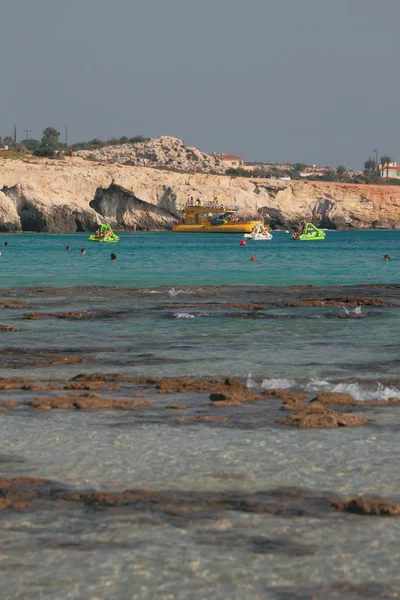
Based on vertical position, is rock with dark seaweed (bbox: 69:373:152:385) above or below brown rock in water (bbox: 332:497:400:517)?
below

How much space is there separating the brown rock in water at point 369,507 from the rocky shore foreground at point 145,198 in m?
126

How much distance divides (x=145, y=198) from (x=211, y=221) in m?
11.8

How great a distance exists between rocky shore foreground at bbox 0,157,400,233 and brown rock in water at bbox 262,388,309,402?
12051cm

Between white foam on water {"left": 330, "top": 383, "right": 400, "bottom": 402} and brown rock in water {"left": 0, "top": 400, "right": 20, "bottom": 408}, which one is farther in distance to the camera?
white foam on water {"left": 330, "top": 383, "right": 400, "bottom": 402}

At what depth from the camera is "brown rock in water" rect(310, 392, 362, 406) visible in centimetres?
1459

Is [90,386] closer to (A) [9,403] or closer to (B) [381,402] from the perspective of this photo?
(A) [9,403]

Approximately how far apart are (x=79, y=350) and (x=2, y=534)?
12.7 m

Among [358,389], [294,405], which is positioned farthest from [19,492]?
[358,389]

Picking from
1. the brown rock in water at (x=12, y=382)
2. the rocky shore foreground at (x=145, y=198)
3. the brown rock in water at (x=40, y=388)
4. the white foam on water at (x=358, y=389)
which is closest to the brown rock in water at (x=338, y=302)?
the white foam on water at (x=358, y=389)

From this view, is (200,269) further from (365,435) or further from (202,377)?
(365,435)

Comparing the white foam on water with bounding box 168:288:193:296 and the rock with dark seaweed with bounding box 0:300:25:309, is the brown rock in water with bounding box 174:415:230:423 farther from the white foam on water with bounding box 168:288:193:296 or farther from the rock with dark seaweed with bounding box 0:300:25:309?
the white foam on water with bounding box 168:288:193:296

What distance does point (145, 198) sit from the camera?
156 metres

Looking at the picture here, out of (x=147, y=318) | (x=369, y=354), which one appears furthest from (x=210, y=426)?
(x=147, y=318)

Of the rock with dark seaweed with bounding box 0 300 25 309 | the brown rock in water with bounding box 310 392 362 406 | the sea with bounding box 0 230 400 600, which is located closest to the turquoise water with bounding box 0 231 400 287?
the rock with dark seaweed with bounding box 0 300 25 309
